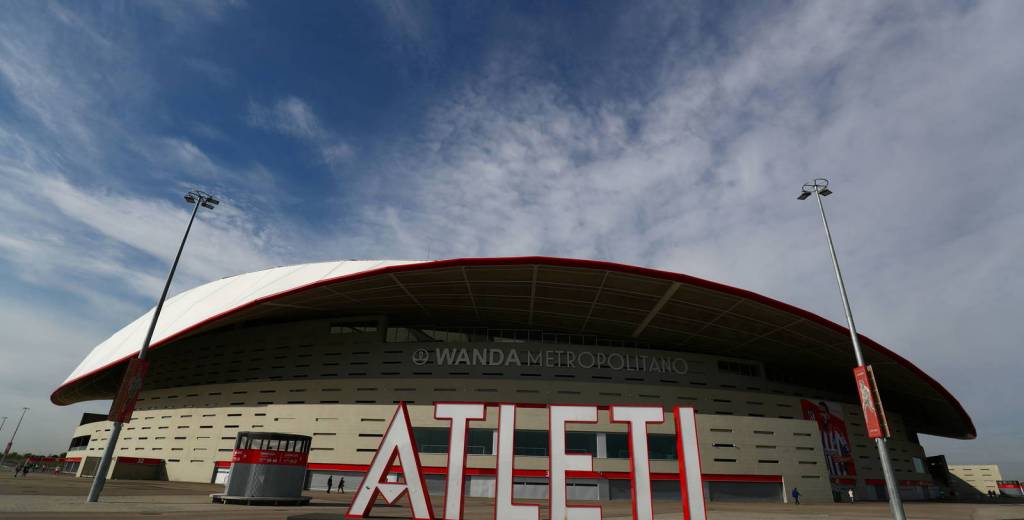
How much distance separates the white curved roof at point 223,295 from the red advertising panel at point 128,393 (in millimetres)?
18454

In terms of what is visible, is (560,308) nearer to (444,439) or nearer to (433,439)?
(444,439)

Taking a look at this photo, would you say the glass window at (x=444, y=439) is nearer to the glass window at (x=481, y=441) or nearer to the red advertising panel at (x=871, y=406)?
the glass window at (x=481, y=441)

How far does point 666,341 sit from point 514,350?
13.1 m

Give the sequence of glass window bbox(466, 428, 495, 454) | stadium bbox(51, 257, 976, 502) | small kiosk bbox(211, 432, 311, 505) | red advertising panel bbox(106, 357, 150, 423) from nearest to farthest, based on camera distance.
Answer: red advertising panel bbox(106, 357, 150, 423) → small kiosk bbox(211, 432, 311, 505) → stadium bbox(51, 257, 976, 502) → glass window bbox(466, 428, 495, 454)

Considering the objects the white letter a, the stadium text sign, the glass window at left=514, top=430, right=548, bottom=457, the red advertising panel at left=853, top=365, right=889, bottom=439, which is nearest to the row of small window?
the glass window at left=514, top=430, right=548, bottom=457

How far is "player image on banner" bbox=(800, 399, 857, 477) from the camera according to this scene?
4138 centimetres

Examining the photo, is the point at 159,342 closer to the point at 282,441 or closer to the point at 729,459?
the point at 282,441

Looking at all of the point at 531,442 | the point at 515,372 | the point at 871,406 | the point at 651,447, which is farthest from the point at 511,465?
the point at 515,372

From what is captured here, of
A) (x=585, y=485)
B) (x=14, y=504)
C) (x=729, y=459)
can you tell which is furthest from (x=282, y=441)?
(x=729, y=459)

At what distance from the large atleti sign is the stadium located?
18947 millimetres

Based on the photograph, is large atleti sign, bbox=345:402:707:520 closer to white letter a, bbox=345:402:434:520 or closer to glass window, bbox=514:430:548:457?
white letter a, bbox=345:402:434:520

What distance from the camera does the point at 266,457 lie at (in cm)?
2031

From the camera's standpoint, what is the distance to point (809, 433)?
35.9m

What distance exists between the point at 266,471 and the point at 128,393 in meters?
6.00
